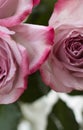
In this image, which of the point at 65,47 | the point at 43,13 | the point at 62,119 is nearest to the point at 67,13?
the point at 65,47

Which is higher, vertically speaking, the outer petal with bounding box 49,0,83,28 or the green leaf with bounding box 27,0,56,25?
the outer petal with bounding box 49,0,83,28

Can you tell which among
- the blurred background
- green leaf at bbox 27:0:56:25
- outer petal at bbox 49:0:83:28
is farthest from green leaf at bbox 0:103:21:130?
outer petal at bbox 49:0:83:28

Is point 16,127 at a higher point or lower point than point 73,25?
lower

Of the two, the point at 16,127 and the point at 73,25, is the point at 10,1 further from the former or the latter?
the point at 16,127

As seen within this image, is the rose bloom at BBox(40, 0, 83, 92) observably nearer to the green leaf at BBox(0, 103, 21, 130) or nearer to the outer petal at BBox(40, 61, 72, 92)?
the outer petal at BBox(40, 61, 72, 92)

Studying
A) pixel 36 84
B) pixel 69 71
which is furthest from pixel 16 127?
pixel 69 71

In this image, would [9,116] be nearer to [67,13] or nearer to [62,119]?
[62,119]
